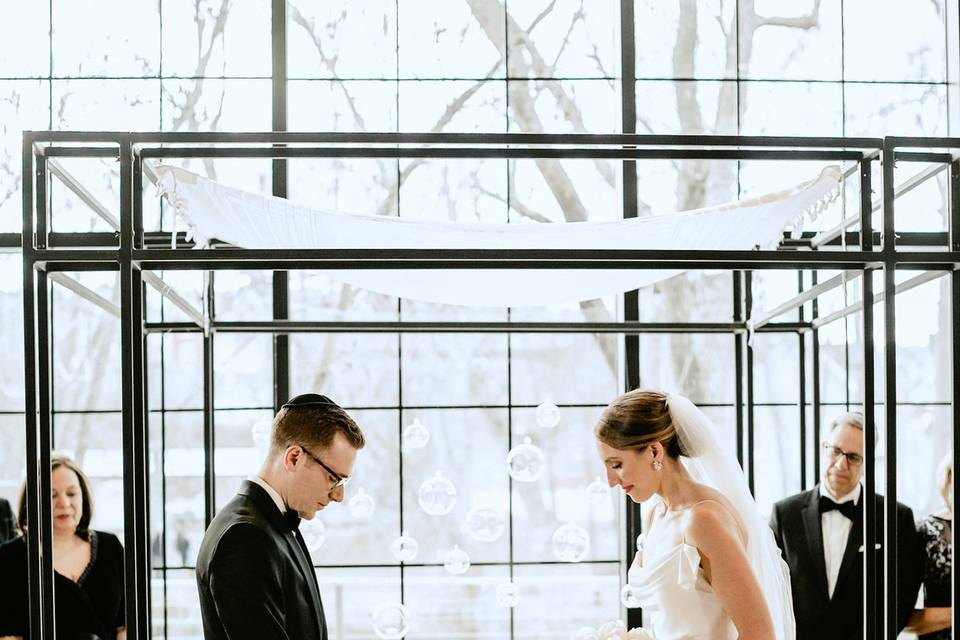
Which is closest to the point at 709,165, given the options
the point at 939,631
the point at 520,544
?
the point at 520,544

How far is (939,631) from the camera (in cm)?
396

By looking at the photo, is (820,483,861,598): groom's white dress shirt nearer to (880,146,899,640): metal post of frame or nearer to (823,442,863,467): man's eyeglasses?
(823,442,863,467): man's eyeglasses

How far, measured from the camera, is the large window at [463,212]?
5.90 m

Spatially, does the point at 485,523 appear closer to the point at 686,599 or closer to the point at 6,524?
the point at 686,599

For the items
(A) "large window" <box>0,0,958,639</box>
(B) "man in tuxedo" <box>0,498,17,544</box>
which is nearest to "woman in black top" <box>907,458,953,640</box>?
(A) "large window" <box>0,0,958,639</box>

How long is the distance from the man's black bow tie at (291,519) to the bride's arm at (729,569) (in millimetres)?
1070

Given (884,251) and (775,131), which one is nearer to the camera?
(884,251)

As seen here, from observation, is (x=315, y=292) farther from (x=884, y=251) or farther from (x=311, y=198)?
(x=884, y=251)

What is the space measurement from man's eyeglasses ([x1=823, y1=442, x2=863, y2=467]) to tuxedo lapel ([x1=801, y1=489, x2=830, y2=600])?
0.17 metres

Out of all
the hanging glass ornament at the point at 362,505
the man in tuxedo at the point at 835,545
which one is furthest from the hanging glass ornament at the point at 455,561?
the man in tuxedo at the point at 835,545

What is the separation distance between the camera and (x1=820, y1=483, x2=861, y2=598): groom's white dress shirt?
13.4ft

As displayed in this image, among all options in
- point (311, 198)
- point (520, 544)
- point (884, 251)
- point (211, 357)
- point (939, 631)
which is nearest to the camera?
point (884, 251)

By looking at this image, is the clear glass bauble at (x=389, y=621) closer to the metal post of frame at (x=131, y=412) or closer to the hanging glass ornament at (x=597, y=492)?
the hanging glass ornament at (x=597, y=492)

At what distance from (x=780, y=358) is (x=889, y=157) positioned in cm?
669
